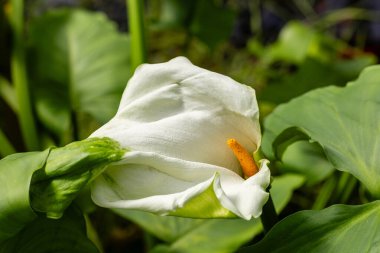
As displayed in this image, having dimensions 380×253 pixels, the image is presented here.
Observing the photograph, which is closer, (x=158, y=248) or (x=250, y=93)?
(x=250, y=93)

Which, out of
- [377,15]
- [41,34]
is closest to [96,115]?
[41,34]

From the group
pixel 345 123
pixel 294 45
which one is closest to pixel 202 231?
pixel 345 123

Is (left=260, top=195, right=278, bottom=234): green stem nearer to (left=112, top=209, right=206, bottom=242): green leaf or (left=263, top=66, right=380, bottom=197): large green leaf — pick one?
(left=263, top=66, right=380, bottom=197): large green leaf

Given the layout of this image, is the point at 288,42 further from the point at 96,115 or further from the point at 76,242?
the point at 76,242

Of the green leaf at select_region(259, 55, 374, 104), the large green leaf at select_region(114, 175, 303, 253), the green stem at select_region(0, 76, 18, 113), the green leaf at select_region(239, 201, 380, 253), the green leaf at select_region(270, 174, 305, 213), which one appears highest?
the green leaf at select_region(239, 201, 380, 253)

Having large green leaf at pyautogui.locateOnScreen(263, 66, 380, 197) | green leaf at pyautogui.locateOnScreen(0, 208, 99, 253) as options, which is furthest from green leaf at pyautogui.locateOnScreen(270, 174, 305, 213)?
green leaf at pyautogui.locateOnScreen(0, 208, 99, 253)

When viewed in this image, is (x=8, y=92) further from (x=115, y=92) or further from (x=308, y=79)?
(x=308, y=79)
